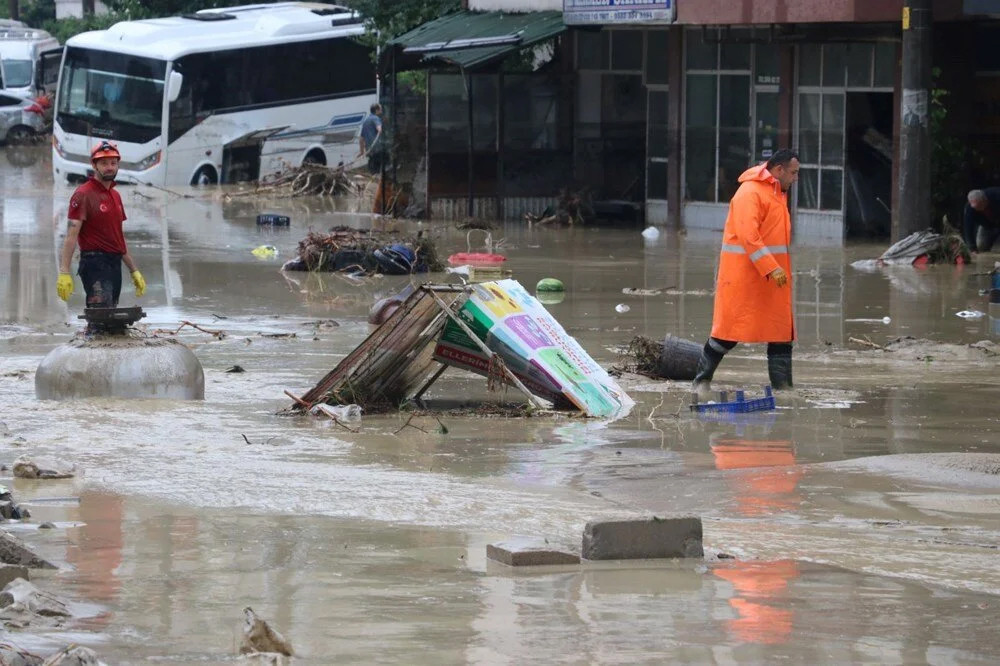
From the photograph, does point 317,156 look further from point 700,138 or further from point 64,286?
point 64,286

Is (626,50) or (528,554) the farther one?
(626,50)

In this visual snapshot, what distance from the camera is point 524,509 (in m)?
7.56

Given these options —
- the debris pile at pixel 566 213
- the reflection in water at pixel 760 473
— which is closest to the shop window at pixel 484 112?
the debris pile at pixel 566 213

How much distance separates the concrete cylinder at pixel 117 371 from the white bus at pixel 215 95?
22369 millimetres

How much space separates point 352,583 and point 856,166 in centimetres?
1818

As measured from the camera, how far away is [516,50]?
25984 mm

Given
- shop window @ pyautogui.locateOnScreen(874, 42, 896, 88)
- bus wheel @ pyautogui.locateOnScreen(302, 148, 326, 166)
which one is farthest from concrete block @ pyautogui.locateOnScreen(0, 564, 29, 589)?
bus wheel @ pyautogui.locateOnScreen(302, 148, 326, 166)

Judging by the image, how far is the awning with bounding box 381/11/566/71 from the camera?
2547cm

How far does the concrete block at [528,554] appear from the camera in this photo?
633cm

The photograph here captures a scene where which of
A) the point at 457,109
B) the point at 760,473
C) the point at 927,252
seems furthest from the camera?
the point at 457,109

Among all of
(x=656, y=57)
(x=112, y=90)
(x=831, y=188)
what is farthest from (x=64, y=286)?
(x=112, y=90)

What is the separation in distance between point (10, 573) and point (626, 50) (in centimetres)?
2240

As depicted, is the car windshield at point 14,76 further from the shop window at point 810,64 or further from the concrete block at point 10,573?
the concrete block at point 10,573

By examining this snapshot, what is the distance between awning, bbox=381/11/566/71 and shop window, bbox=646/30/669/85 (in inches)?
60.0
